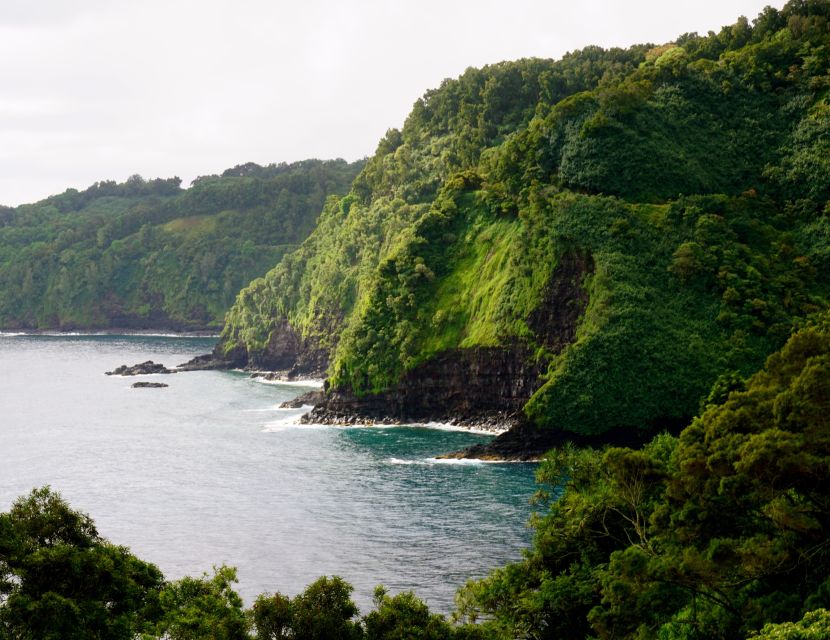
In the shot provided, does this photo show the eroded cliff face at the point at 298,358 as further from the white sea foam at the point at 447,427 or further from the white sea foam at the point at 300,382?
the white sea foam at the point at 447,427

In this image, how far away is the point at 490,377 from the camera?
390 feet

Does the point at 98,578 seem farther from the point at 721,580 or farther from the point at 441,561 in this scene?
the point at 441,561

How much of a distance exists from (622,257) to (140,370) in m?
111

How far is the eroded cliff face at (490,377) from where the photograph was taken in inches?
4515

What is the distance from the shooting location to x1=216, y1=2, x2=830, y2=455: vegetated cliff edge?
4168 inches

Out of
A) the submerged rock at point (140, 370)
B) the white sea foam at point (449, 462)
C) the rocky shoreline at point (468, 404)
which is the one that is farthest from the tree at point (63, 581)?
the submerged rock at point (140, 370)

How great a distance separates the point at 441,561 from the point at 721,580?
31.3 meters

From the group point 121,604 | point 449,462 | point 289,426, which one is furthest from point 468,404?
point 121,604

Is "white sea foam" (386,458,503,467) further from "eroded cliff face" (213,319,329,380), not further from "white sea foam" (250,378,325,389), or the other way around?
"eroded cliff face" (213,319,329,380)

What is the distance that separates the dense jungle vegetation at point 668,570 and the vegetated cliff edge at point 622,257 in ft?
176

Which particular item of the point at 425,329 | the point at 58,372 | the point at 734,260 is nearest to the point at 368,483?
the point at 425,329

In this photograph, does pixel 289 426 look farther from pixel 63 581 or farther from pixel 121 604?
pixel 63 581

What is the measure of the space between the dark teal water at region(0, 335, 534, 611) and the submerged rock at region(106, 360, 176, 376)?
39496mm

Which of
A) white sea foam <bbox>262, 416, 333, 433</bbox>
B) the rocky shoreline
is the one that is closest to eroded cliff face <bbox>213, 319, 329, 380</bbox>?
the rocky shoreline
